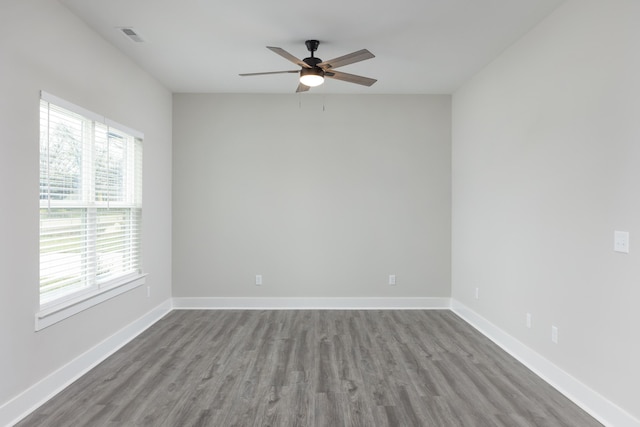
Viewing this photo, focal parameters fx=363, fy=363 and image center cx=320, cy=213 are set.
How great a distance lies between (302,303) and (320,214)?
4.02 feet

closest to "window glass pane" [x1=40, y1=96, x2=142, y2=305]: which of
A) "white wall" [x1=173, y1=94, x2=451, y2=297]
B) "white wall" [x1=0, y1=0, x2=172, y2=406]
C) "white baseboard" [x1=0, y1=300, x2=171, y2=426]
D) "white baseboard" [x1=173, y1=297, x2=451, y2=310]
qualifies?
"white wall" [x1=0, y1=0, x2=172, y2=406]

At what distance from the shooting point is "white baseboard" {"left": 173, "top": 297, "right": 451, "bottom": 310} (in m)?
4.88

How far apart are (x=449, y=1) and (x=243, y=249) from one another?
3629 mm

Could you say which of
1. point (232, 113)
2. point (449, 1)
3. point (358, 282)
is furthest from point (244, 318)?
point (449, 1)

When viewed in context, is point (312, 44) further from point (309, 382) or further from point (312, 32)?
point (309, 382)

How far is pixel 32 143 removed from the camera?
2439mm

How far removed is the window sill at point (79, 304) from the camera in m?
2.52

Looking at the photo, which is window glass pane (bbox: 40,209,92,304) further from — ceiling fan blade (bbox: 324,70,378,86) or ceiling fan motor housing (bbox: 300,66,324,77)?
ceiling fan blade (bbox: 324,70,378,86)

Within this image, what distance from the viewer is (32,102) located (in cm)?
244

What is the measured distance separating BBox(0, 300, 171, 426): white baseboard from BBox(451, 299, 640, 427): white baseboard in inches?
146

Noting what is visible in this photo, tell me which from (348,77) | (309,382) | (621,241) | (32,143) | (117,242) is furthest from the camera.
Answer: (117,242)

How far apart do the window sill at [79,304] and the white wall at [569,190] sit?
148 inches

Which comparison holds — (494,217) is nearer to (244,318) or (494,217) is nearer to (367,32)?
(367,32)

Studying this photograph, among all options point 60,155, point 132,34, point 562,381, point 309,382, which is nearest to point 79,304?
point 60,155
